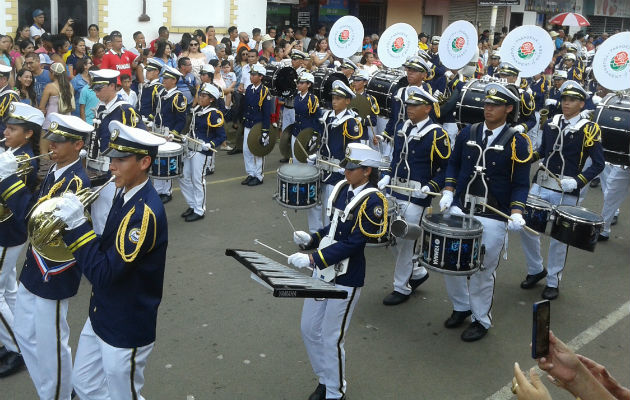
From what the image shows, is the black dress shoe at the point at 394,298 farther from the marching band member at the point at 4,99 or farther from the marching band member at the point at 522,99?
the marching band member at the point at 4,99

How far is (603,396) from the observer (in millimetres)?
2293

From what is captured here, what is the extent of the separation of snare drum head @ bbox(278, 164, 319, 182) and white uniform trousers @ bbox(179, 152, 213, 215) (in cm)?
215

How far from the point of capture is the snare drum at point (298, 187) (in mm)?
7445

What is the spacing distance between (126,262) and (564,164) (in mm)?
5415

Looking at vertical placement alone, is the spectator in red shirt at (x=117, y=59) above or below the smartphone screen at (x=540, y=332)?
above

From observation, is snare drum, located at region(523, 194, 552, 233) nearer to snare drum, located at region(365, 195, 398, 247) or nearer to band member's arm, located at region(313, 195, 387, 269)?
snare drum, located at region(365, 195, 398, 247)

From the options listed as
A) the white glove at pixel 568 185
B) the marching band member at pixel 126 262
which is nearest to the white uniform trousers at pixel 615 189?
the white glove at pixel 568 185

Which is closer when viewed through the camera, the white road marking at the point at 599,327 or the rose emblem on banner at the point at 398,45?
the white road marking at the point at 599,327

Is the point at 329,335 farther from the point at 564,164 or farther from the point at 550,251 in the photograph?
the point at 564,164

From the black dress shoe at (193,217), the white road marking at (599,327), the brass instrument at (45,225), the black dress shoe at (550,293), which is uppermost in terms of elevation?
the brass instrument at (45,225)

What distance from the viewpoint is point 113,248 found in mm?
3818

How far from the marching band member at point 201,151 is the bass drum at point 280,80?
179 cm

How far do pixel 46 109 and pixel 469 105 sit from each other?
6193 mm

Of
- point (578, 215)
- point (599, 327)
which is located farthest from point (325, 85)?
point (599, 327)
